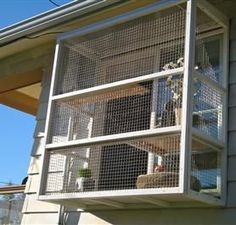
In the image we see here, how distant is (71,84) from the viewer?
4496 mm

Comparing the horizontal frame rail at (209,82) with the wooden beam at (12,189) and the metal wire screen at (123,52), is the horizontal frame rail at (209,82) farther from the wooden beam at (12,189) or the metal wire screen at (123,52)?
the wooden beam at (12,189)

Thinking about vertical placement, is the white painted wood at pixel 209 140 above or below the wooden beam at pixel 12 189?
above

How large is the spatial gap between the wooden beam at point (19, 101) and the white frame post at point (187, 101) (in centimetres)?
340

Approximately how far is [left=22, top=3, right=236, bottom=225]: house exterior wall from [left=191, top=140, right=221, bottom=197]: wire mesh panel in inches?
3.3

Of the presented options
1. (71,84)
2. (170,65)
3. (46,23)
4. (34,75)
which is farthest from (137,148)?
(34,75)

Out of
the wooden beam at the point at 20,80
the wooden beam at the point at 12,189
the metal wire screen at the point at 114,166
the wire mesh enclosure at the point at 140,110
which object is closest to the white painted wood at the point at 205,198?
the wire mesh enclosure at the point at 140,110

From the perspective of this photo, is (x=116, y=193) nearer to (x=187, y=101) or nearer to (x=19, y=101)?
(x=187, y=101)

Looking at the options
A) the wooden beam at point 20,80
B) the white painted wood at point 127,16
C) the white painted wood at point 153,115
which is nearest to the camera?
the white painted wood at point 153,115

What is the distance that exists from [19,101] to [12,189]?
1.30 meters

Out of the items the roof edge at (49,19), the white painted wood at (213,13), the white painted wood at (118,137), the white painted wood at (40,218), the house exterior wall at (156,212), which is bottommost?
the white painted wood at (40,218)

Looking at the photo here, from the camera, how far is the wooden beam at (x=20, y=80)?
5.78 meters

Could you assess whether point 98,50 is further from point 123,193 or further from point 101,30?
point 123,193

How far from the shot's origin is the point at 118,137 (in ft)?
12.5

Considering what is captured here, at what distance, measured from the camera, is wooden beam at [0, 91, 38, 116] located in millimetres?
6678
